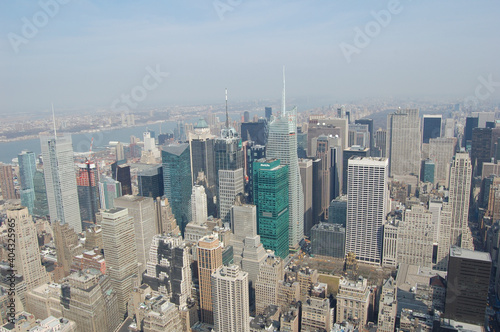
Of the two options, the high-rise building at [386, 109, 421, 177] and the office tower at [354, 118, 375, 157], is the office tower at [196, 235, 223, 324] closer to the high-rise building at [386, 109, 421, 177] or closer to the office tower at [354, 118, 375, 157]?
the high-rise building at [386, 109, 421, 177]

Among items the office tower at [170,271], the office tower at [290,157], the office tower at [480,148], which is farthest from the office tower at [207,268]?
the office tower at [480,148]

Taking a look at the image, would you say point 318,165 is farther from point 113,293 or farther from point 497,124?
point 497,124

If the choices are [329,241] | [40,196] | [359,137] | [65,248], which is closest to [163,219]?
[65,248]

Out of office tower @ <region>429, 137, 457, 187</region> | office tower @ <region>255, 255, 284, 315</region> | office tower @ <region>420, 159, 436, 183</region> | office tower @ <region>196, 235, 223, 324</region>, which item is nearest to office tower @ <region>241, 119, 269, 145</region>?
office tower @ <region>420, 159, 436, 183</region>

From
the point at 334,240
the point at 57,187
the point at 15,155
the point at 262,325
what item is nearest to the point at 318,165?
the point at 334,240

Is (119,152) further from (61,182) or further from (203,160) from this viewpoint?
(203,160)

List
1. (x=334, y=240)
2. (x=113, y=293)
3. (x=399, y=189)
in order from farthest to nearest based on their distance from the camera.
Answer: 1. (x=399, y=189)
2. (x=334, y=240)
3. (x=113, y=293)

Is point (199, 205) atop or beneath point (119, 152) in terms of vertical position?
beneath

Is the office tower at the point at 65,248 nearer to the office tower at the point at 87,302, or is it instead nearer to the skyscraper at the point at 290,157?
the office tower at the point at 87,302
